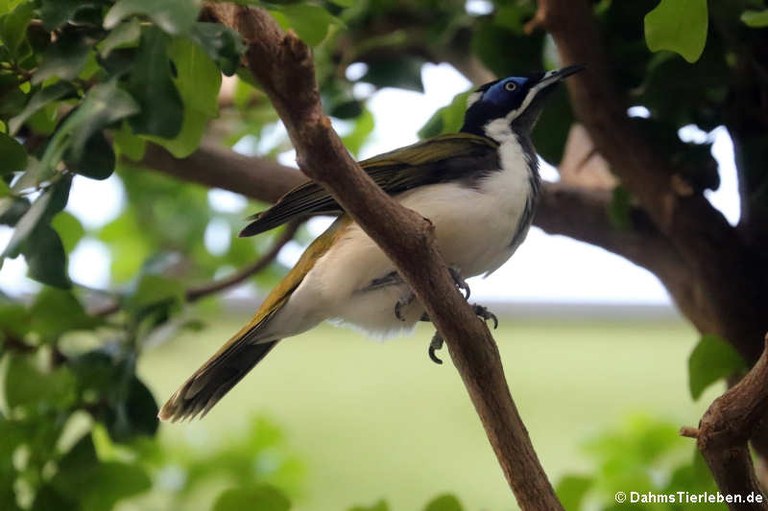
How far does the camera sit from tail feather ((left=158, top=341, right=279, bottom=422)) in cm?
242

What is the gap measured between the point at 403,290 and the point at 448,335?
62 centimetres

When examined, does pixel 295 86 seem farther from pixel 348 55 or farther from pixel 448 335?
pixel 348 55

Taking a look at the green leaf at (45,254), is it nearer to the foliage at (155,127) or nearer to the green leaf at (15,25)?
the foliage at (155,127)

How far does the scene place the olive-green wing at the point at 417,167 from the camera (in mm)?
2240

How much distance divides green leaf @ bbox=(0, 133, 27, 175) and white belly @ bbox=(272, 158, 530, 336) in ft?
2.41

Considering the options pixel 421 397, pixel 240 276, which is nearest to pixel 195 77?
pixel 240 276

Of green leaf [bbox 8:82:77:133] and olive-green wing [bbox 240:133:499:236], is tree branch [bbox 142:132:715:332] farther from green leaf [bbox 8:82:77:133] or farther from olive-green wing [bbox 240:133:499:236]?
green leaf [bbox 8:82:77:133]

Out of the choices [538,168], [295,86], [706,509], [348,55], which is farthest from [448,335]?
[348,55]

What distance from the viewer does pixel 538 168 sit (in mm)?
2660

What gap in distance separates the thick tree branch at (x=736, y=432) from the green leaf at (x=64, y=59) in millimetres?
990

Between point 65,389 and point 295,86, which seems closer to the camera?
point 295,86

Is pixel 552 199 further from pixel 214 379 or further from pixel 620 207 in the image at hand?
pixel 214 379

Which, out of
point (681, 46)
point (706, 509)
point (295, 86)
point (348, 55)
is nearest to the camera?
point (295, 86)

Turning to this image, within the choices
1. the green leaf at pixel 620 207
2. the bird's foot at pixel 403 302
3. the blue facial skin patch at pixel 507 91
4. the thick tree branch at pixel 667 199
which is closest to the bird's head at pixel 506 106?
the blue facial skin patch at pixel 507 91
